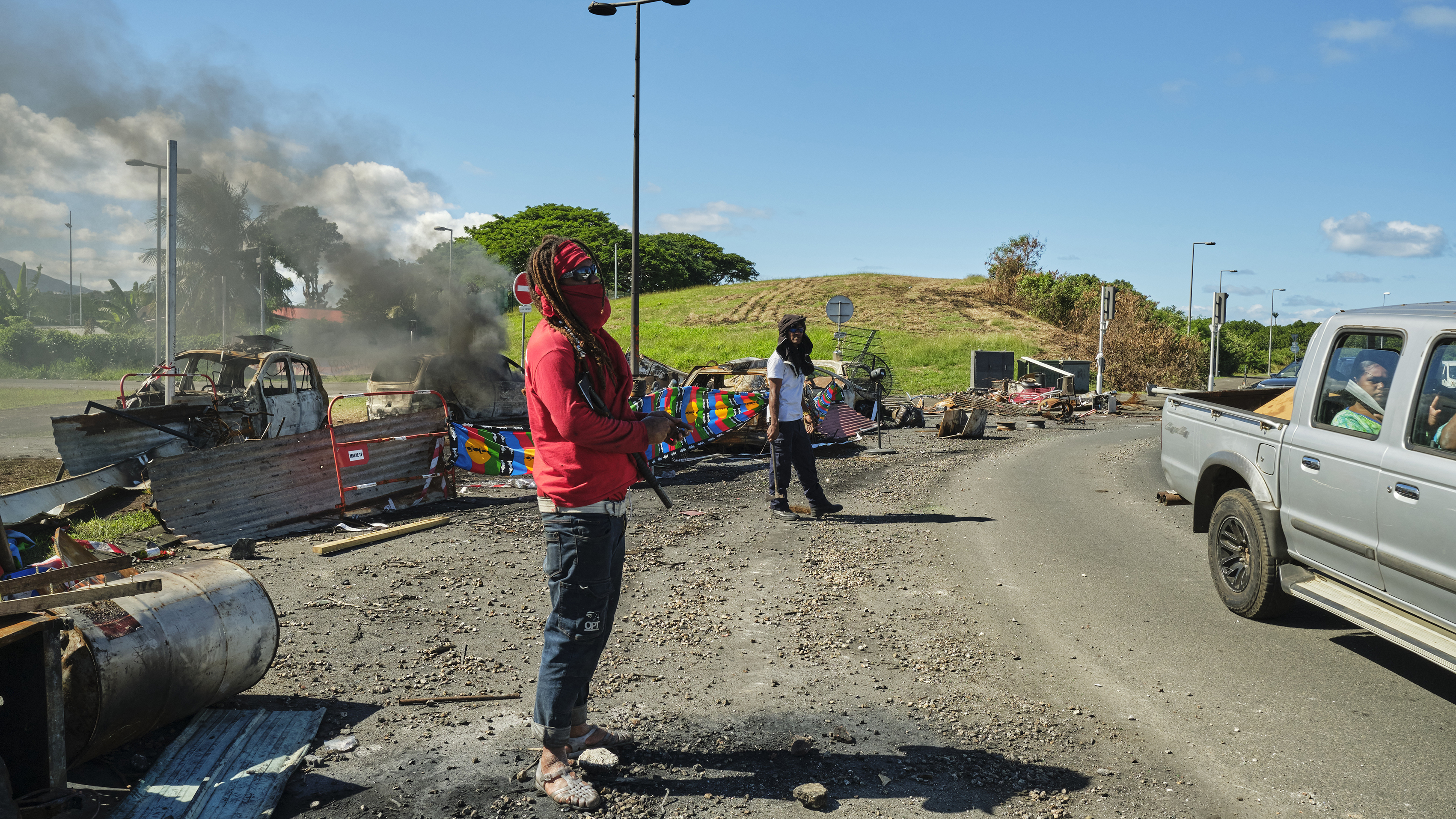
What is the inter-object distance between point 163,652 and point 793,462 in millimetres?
6087

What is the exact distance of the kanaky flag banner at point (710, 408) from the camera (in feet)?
43.4

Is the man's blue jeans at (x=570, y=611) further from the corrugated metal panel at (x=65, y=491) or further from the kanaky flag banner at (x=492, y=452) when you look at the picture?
the kanaky flag banner at (x=492, y=452)

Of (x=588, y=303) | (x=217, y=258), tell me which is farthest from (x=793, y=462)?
(x=217, y=258)

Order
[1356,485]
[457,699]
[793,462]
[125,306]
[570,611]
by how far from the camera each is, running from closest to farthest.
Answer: [570,611], [457,699], [1356,485], [793,462], [125,306]

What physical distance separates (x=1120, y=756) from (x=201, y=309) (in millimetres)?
30809

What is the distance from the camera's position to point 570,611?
3.22 metres

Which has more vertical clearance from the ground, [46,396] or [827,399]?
[827,399]

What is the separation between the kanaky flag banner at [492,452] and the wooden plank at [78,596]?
744cm

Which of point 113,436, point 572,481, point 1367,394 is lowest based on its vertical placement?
point 113,436

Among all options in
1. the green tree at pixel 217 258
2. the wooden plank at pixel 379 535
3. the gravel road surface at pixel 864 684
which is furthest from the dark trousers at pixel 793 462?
the green tree at pixel 217 258

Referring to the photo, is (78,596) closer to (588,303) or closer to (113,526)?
(588,303)

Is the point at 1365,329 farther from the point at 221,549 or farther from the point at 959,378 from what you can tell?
the point at 959,378

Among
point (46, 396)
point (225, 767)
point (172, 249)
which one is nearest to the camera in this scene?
point (225, 767)

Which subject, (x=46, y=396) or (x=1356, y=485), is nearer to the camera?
(x=1356, y=485)
